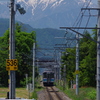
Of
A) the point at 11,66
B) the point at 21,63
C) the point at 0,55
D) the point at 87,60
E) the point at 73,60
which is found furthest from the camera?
the point at 21,63

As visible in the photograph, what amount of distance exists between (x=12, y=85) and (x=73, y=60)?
38136 mm

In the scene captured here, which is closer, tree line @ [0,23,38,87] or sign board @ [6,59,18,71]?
sign board @ [6,59,18,71]

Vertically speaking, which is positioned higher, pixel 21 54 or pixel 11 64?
pixel 11 64

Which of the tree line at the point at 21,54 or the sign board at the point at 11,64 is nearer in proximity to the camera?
the sign board at the point at 11,64

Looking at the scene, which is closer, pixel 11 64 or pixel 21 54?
pixel 11 64

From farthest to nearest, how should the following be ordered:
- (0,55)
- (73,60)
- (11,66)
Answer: (0,55)
(73,60)
(11,66)

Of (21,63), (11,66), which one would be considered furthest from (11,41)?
(21,63)

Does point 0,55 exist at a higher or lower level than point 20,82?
higher

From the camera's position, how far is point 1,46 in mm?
68625

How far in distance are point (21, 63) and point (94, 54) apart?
19.9 m

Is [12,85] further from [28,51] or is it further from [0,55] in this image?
[28,51]

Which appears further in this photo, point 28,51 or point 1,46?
point 28,51

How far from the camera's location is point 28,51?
240ft

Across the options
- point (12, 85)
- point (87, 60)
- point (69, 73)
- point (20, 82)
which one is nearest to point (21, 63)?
point (20, 82)
